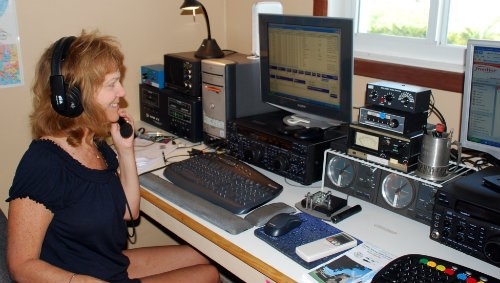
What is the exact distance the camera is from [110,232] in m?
1.44

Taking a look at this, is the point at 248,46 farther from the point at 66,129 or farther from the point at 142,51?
the point at 66,129

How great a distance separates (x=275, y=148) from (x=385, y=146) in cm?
38

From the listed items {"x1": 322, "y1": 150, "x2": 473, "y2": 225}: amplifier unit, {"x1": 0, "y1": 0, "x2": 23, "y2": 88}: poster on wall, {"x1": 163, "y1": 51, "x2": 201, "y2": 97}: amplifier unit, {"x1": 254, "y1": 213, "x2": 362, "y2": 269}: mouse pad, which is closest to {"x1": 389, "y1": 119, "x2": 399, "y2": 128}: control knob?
{"x1": 322, "y1": 150, "x2": 473, "y2": 225}: amplifier unit

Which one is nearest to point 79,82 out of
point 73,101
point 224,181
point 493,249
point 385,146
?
point 73,101

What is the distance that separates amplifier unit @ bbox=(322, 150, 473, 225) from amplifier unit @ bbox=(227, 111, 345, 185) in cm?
5

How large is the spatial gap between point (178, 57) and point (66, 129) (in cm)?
83

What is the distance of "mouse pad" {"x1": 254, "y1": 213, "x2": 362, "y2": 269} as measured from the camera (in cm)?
121

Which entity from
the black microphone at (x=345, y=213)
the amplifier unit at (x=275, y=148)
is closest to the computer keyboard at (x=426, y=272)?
the black microphone at (x=345, y=213)

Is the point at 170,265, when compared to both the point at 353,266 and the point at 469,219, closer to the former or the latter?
the point at 353,266

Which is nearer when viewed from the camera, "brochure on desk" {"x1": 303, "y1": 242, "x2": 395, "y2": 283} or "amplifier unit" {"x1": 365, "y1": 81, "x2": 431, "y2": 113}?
"brochure on desk" {"x1": 303, "y1": 242, "x2": 395, "y2": 283}

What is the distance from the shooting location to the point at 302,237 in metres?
1.29

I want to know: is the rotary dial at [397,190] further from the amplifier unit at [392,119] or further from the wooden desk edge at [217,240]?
the wooden desk edge at [217,240]

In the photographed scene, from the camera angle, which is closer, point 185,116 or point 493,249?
point 493,249

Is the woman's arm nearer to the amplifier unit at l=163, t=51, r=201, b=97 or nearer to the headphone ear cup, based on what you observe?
the headphone ear cup
